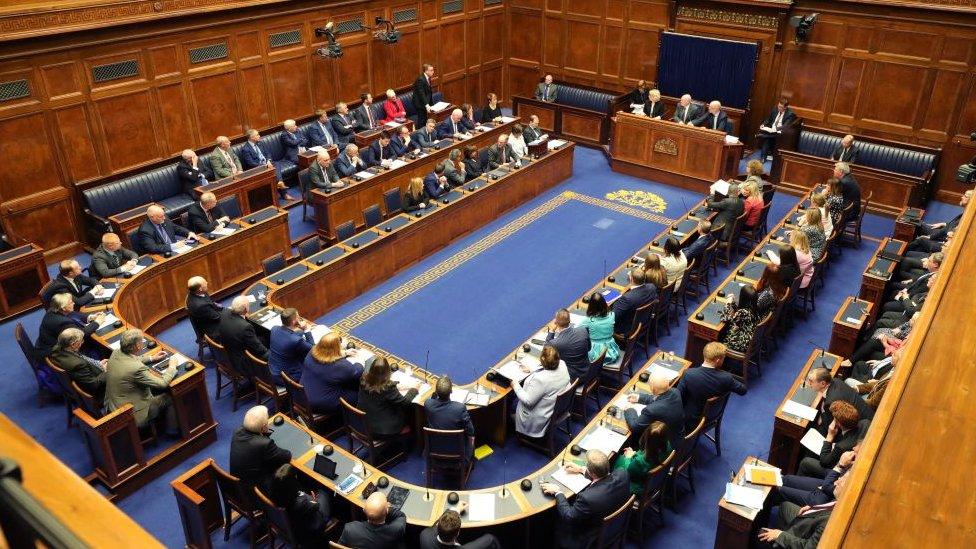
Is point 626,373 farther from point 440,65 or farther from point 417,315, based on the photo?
point 440,65

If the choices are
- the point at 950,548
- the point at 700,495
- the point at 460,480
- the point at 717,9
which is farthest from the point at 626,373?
the point at 717,9

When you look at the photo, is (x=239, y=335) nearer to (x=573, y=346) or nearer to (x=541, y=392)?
(x=541, y=392)

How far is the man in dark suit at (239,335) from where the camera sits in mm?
7781

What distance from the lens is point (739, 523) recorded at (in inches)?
231

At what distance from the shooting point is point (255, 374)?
26.0ft

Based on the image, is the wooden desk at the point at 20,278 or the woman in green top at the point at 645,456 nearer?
the woman in green top at the point at 645,456

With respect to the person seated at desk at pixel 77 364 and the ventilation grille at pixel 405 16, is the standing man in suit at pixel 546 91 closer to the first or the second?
the ventilation grille at pixel 405 16

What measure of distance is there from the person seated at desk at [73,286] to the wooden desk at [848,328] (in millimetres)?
8878

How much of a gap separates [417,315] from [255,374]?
2.74 m

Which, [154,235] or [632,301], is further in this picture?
[154,235]

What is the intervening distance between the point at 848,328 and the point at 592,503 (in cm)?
461

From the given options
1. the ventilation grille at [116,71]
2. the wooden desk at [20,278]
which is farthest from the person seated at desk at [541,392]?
the ventilation grille at [116,71]

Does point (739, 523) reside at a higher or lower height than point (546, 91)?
lower

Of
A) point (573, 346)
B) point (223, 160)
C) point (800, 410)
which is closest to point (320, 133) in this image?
point (223, 160)
